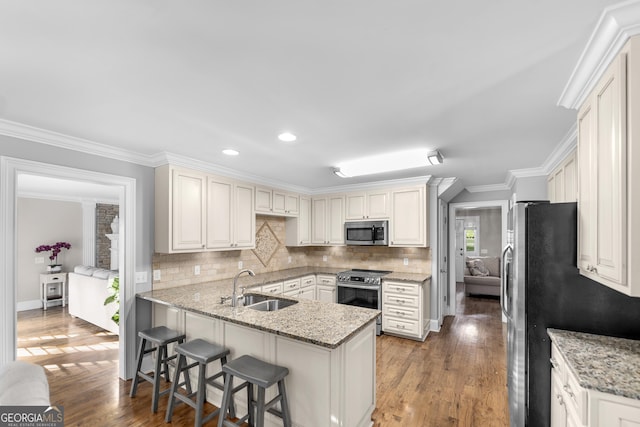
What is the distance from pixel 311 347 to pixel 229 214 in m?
2.29

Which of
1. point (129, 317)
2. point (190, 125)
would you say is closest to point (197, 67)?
point (190, 125)

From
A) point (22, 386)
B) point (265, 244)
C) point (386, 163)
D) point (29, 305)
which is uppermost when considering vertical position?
point (386, 163)

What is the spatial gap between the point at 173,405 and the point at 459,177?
13.9 ft

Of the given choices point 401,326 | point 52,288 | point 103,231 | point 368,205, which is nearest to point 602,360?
point 401,326

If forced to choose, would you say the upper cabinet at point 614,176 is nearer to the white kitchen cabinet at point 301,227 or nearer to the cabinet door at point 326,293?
the cabinet door at point 326,293

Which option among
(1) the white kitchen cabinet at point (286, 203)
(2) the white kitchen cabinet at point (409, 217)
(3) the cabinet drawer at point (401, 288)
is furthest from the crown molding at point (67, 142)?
(3) the cabinet drawer at point (401, 288)

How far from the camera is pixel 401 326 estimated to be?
4.16 m

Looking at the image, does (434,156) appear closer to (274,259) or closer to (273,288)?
(273,288)

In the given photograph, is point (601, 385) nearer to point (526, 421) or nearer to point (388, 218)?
point (526, 421)

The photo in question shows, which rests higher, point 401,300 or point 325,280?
point 325,280

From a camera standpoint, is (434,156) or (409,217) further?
(409,217)

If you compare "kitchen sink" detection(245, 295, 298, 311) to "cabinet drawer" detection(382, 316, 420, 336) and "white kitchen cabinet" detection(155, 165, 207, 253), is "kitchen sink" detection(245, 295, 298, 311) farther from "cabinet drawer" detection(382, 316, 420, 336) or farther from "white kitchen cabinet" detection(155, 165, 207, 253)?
"cabinet drawer" detection(382, 316, 420, 336)

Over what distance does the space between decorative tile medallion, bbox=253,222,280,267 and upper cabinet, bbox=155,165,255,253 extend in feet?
2.17

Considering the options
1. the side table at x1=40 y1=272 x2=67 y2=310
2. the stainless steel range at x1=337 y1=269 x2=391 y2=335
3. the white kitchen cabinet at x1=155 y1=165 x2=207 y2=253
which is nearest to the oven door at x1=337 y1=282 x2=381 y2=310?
the stainless steel range at x1=337 y1=269 x2=391 y2=335
